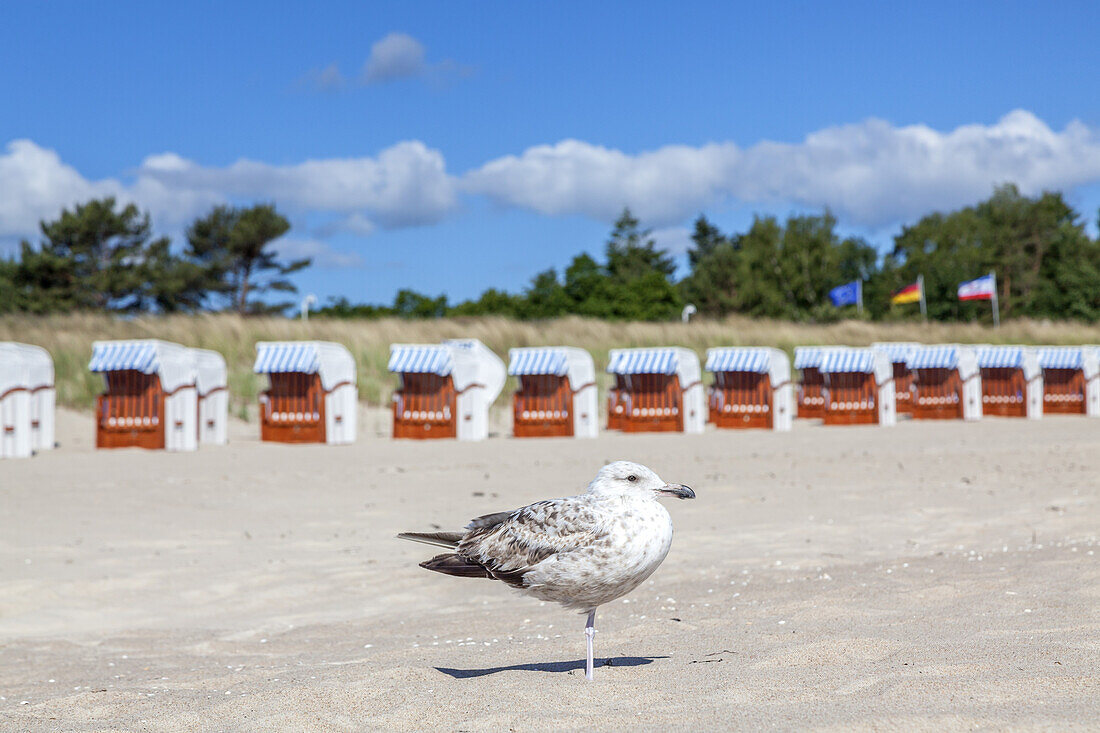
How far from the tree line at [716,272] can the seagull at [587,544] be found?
52.8 metres

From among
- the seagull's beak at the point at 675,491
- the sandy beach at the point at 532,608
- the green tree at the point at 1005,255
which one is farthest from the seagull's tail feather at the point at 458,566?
the green tree at the point at 1005,255

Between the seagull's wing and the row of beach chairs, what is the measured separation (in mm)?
14454

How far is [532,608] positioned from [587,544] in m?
3.08

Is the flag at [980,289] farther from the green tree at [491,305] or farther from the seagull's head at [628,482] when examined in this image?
the seagull's head at [628,482]

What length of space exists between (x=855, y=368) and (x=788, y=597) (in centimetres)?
1886

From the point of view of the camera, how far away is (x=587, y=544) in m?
4.07

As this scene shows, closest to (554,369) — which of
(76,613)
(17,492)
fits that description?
(17,492)

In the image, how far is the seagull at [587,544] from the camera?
13.2 ft

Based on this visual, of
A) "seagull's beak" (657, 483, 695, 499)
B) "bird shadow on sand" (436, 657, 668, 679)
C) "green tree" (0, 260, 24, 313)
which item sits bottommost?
"bird shadow on sand" (436, 657, 668, 679)

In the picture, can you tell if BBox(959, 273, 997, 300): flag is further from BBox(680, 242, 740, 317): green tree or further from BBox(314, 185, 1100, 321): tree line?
BBox(680, 242, 740, 317): green tree

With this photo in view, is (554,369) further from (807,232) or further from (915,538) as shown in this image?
(807,232)

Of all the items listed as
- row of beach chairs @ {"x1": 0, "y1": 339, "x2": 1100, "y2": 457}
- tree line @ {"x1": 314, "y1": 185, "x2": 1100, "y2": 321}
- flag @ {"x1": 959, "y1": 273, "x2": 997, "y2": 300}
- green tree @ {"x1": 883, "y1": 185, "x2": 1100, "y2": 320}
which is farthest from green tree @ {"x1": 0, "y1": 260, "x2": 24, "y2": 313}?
green tree @ {"x1": 883, "y1": 185, "x2": 1100, "y2": 320}

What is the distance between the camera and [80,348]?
2552 cm

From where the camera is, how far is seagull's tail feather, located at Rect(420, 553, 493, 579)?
4.39 meters
